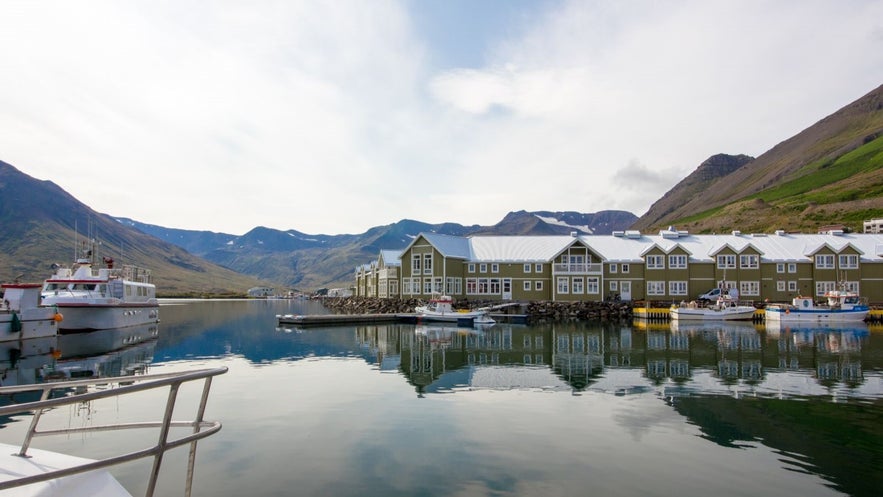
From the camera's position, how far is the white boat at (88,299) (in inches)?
1645

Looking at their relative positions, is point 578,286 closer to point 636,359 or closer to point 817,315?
point 817,315

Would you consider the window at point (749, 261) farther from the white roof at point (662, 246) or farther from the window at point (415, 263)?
the window at point (415, 263)

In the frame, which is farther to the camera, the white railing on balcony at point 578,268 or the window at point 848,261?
the white railing on balcony at point 578,268

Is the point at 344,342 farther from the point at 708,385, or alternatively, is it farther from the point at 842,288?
the point at 842,288

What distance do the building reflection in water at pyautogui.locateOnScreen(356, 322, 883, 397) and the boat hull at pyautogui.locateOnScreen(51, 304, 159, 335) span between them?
1983 cm

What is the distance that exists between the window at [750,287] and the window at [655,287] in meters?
9.17

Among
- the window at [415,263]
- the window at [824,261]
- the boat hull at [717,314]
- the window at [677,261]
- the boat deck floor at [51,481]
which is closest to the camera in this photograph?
the boat deck floor at [51,481]

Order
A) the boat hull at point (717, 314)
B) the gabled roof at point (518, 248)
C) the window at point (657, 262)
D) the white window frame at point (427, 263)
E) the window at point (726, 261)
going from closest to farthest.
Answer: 1. the boat hull at point (717, 314)
2. the window at point (726, 261)
3. the window at point (657, 262)
4. the white window frame at point (427, 263)
5. the gabled roof at point (518, 248)

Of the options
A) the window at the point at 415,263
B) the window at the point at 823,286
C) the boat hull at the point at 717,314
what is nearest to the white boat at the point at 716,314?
the boat hull at the point at 717,314

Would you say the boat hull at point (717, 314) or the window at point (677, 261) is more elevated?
the window at point (677, 261)

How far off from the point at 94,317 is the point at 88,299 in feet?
→ 5.67

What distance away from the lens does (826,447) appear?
1345 centimetres

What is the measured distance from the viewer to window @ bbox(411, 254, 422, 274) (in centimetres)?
7406

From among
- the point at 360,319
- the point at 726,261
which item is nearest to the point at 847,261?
the point at 726,261
